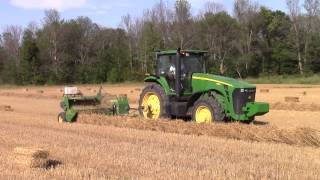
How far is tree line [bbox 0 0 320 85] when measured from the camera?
70625mm

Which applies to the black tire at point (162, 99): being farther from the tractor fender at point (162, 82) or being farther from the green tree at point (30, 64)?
the green tree at point (30, 64)

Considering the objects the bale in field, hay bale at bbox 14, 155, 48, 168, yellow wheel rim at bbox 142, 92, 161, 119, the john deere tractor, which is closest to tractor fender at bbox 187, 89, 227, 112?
the john deere tractor

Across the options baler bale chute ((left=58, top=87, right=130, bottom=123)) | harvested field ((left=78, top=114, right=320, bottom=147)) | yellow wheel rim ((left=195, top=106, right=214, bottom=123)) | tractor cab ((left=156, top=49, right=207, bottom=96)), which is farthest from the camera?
baler bale chute ((left=58, top=87, right=130, bottom=123))

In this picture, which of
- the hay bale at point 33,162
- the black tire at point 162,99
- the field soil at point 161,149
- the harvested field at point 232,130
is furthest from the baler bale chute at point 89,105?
the hay bale at point 33,162

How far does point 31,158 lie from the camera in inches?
365

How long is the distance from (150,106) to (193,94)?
1.94 m

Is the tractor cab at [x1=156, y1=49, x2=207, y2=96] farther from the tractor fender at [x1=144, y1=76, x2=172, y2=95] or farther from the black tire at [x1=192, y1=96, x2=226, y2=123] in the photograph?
the black tire at [x1=192, y1=96, x2=226, y2=123]

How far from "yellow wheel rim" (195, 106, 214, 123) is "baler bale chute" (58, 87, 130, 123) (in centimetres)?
347

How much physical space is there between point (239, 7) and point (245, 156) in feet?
239

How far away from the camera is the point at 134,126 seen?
1576 centimetres

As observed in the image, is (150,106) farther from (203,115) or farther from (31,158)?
(31,158)

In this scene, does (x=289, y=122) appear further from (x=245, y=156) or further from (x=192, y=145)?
(x=245, y=156)

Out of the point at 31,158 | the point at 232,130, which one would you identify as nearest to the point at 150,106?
the point at 232,130

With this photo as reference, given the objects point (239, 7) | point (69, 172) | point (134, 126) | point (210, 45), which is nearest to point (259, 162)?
point (69, 172)
